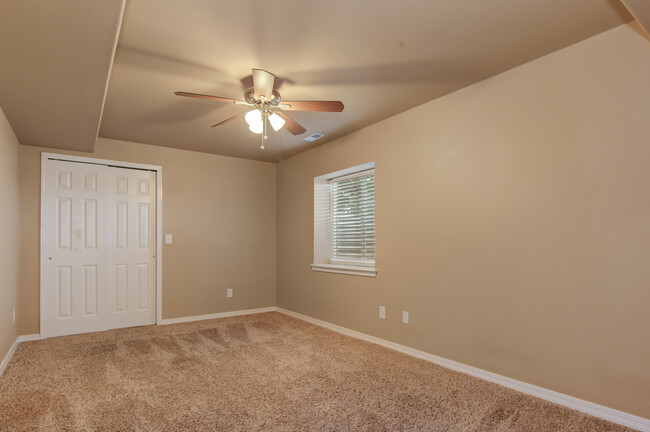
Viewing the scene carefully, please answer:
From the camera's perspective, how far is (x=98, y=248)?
14.0ft

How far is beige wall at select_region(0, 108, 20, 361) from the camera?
9.81 ft

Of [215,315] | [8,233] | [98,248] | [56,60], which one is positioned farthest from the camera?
[215,315]

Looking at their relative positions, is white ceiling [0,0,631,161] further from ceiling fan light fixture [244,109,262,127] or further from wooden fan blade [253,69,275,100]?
ceiling fan light fixture [244,109,262,127]

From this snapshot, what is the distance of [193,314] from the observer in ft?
15.7

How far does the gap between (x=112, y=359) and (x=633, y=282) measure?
3969 mm

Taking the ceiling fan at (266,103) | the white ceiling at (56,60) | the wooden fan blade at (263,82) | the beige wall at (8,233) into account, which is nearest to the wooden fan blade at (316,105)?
the ceiling fan at (266,103)

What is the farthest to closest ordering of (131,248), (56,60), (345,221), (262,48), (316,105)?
1. (345,221)
2. (131,248)
3. (316,105)
4. (262,48)
5. (56,60)

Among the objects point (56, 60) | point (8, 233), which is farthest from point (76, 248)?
point (56, 60)

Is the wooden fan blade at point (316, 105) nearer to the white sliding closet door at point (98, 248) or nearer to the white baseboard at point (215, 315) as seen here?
the white sliding closet door at point (98, 248)

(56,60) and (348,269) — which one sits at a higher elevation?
(56,60)

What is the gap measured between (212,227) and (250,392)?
292 cm

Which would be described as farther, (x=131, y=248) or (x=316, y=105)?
(x=131, y=248)

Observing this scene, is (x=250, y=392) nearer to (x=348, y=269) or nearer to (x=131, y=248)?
(x=348, y=269)

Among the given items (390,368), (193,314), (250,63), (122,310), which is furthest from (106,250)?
(390,368)
